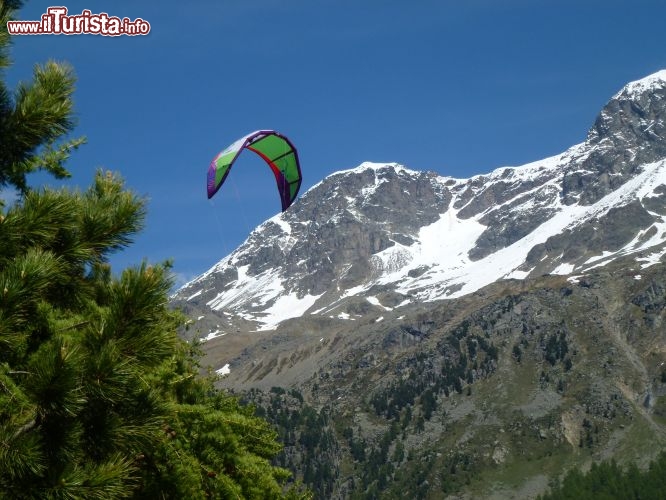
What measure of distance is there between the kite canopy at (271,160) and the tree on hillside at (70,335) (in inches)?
708

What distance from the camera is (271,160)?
30.5 metres

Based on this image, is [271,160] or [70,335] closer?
[70,335]

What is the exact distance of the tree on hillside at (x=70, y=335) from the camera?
5871mm

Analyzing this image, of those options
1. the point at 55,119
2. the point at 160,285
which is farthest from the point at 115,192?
the point at 160,285

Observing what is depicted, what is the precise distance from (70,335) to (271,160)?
2475 centimetres

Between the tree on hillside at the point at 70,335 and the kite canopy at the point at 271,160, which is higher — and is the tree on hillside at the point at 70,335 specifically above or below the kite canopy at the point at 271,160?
→ below

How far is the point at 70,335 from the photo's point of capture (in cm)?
613

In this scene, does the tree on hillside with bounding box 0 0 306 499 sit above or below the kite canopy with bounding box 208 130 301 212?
below

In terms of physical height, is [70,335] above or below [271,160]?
below

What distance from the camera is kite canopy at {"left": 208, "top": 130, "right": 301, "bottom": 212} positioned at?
87.9 feet

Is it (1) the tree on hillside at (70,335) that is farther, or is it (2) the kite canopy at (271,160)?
(2) the kite canopy at (271,160)

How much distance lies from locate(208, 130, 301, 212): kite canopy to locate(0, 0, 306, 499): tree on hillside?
18.0 m

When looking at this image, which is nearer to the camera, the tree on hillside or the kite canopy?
the tree on hillside

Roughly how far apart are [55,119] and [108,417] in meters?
3.43
